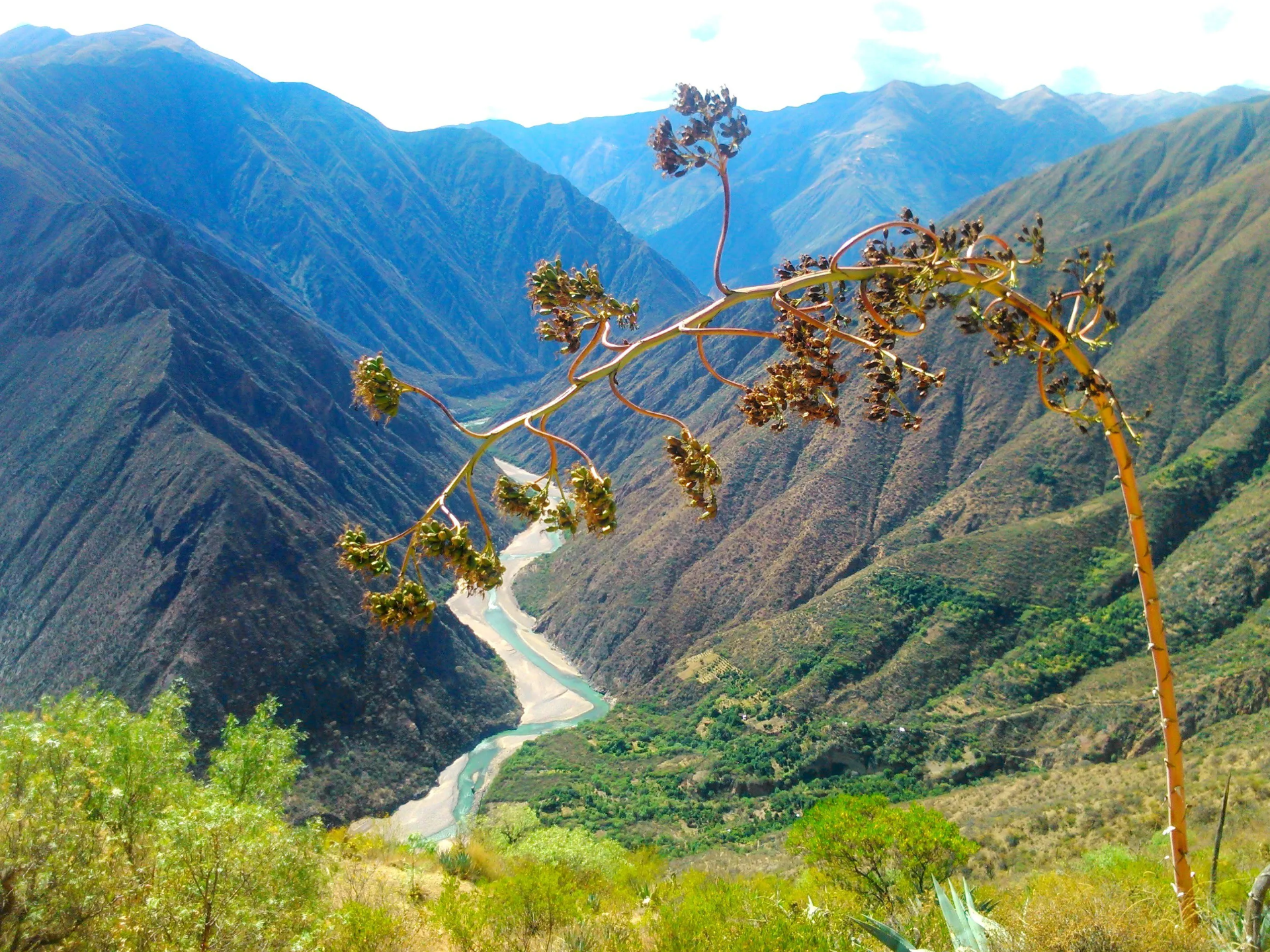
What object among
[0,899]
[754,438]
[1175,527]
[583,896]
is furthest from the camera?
[754,438]

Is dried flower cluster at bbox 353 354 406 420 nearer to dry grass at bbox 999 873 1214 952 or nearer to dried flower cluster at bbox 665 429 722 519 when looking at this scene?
dried flower cluster at bbox 665 429 722 519

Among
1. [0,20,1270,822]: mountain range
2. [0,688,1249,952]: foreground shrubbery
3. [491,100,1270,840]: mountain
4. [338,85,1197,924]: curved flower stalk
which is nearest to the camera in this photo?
[338,85,1197,924]: curved flower stalk

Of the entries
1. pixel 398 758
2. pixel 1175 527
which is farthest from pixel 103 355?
pixel 1175 527

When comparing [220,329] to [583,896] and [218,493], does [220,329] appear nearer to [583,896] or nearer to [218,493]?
[218,493]

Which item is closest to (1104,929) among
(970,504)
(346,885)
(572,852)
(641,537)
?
(346,885)

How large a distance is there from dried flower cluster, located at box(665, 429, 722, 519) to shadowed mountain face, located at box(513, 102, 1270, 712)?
49.8 meters

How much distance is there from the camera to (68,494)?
64.0 metres

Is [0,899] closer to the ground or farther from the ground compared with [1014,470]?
farther from the ground

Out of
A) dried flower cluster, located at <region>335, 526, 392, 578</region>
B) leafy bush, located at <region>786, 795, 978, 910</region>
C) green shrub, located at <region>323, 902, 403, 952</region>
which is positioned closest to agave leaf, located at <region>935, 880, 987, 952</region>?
dried flower cluster, located at <region>335, 526, 392, 578</region>

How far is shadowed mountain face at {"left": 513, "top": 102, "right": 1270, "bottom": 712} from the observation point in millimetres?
51406

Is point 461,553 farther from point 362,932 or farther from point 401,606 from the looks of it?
point 362,932

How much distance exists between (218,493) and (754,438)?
4999 cm

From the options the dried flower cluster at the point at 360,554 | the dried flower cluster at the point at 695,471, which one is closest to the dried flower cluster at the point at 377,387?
the dried flower cluster at the point at 360,554

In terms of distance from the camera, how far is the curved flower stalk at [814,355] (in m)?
2.95
